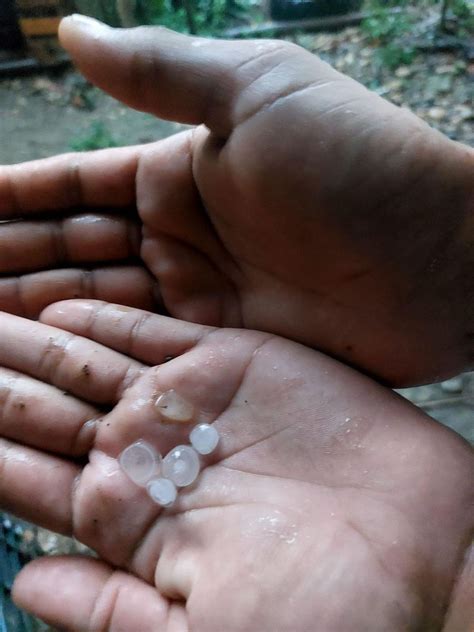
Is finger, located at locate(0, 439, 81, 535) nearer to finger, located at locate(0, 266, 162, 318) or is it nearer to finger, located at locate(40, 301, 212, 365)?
finger, located at locate(40, 301, 212, 365)

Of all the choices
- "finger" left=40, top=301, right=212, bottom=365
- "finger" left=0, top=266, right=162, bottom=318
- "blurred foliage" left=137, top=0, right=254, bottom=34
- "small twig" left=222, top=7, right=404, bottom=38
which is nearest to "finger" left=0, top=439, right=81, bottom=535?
"finger" left=40, top=301, right=212, bottom=365

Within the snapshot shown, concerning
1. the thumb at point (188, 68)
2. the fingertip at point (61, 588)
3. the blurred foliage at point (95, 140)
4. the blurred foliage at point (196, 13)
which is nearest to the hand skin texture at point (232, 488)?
the fingertip at point (61, 588)

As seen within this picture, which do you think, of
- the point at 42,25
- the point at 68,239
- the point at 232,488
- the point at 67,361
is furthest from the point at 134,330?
the point at 42,25

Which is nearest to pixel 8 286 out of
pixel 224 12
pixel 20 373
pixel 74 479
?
pixel 20 373

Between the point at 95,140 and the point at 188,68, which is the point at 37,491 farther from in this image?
the point at 95,140

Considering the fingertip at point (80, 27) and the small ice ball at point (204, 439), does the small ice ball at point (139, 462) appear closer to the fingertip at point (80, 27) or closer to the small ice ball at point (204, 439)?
the small ice ball at point (204, 439)
